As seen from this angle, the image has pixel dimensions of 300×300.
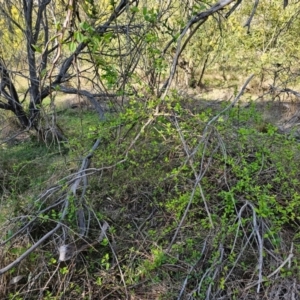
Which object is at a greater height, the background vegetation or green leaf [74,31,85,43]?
green leaf [74,31,85,43]

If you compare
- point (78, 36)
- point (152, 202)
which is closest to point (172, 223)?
point (152, 202)

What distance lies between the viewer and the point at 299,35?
266 inches

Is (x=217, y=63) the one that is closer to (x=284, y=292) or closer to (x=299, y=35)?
(x=299, y=35)

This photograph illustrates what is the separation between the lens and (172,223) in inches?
111

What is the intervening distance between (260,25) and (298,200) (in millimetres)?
5585

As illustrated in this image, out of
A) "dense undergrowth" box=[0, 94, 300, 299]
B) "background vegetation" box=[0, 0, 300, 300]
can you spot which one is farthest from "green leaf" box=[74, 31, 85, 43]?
"dense undergrowth" box=[0, 94, 300, 299]

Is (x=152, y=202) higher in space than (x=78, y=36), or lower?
lower

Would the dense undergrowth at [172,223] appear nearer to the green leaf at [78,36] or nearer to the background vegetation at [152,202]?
the background vegetation at [152,202]

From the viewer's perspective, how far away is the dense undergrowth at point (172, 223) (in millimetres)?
2301

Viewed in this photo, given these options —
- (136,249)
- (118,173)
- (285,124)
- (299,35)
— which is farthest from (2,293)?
(299,35)

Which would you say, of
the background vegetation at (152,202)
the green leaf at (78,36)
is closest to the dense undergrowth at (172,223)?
the background vegetation at (152,202)

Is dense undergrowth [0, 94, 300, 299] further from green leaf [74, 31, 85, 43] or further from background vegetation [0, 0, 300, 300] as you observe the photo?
green leaf [74, 31, 85, 43]

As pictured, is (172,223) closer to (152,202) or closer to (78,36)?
(152,202)

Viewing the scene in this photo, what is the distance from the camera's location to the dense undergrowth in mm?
2301
